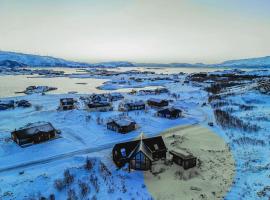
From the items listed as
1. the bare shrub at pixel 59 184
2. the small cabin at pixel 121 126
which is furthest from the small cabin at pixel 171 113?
the bare shrub at pixel 59 184

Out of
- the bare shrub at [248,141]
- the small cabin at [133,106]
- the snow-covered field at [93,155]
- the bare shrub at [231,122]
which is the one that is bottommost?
the snow-covered field at [93,155]

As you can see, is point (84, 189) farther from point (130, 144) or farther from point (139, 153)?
point (130, 144)

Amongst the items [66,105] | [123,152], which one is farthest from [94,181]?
[66,105]

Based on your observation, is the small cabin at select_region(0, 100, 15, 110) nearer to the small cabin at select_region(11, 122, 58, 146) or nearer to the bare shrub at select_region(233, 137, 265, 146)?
the small cabin at select_region(11, 122, 58, 146)

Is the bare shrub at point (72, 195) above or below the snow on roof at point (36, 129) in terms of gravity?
below

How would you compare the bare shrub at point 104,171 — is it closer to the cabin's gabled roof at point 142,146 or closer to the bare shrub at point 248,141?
the cabin's gabled roof at point 142,146

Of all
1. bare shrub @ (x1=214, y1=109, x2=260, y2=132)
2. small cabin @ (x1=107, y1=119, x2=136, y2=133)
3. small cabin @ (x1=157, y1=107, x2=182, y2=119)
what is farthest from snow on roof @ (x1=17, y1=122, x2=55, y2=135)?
bare shrub @ (x1=214, y1=109, x2=260, y2=132)
